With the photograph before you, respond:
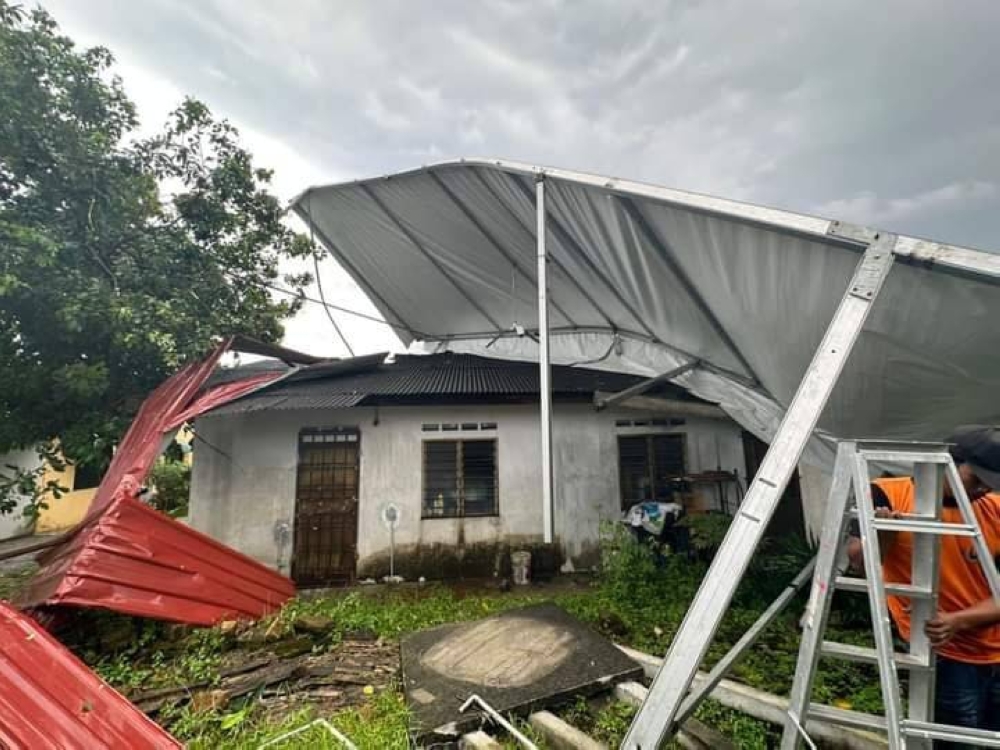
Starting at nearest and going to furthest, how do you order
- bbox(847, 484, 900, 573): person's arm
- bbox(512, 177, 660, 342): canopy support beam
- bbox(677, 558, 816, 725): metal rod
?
bbox(847, 484, 900, 573): person's arm, bbox(677, 558, 816, 725): metal rod, bbox(512, 177, 660, 342): canopy support beam

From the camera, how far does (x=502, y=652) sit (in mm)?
3371

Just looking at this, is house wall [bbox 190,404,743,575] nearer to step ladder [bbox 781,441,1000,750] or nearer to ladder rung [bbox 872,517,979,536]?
step ladder [bbox 781,441,1000,750]

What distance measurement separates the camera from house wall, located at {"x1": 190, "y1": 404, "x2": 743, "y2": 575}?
21.6 feet

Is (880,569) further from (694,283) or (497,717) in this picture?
(694,283)

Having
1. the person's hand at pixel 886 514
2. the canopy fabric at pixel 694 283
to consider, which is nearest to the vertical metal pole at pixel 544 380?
the canopy fabric at pixel 694 283

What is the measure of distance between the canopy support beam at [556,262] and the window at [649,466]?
2766 mm

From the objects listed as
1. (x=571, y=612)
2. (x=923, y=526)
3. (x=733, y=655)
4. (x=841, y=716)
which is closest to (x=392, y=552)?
(x=571, y=612)

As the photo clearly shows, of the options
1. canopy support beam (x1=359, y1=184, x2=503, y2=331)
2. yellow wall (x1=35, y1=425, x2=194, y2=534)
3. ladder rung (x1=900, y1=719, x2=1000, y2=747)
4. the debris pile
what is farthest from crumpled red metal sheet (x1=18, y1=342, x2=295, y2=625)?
yellow wall (x1=35, y1=425, x2=194, y2=534)

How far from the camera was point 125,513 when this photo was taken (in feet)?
13.7

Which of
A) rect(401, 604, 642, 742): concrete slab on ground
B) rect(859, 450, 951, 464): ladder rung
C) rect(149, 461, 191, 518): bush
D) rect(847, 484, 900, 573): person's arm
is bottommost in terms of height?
rect(401, 604, 642, 742): concrete slab on ground

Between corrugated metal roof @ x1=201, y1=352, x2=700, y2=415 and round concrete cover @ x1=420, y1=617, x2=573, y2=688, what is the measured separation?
137 inches

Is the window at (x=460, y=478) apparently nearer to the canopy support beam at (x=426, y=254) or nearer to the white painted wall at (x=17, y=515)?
the canopy support beam at (x=426, y=254)

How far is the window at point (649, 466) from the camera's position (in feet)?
23.0

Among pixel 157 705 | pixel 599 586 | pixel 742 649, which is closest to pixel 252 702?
pixel 157 705
